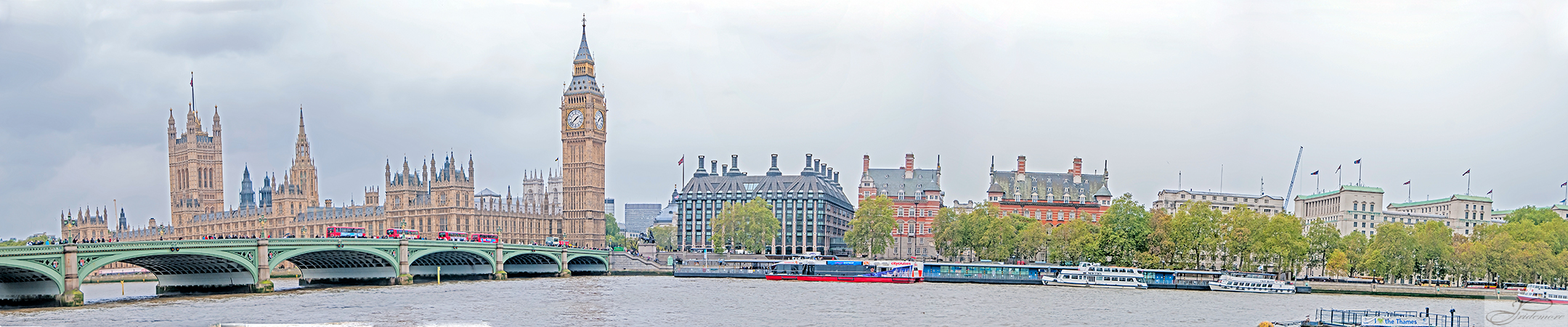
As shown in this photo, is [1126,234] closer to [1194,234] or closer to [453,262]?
[1194,234]

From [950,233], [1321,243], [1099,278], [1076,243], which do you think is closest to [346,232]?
[950,233]

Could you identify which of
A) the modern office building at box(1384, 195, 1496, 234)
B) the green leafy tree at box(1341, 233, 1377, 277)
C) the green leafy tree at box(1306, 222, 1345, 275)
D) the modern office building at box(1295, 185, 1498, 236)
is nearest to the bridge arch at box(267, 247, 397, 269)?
the green leafy tree at box(1341, 233, 1377, 277)

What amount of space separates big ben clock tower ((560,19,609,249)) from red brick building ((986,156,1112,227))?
177 feet

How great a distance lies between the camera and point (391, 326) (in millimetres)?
58781

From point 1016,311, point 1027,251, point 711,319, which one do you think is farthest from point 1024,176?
point 711,319

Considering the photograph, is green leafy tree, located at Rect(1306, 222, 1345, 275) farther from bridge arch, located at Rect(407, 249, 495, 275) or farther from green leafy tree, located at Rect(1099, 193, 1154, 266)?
bridge arch, located at Rect(407, 249, 495, 275)

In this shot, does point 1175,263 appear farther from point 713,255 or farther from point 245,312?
point 245,312

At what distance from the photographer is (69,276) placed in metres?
67.9

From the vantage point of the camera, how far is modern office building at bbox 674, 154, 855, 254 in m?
170

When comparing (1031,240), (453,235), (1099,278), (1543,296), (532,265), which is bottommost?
(1543,296)

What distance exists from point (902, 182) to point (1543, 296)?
307 feet

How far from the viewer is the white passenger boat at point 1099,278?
10331 centimetres

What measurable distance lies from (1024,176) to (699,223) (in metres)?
43.3

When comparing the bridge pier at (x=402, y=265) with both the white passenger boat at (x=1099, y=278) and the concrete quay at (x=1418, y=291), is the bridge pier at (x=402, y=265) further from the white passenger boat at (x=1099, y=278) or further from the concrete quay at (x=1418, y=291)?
the concrete quay at (x=1418, y=291)
